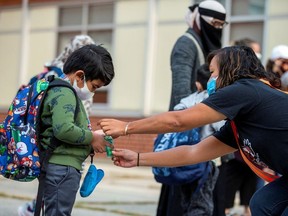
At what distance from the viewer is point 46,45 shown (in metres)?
17.7

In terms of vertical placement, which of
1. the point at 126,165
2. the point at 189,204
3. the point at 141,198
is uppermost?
the point at 126,165

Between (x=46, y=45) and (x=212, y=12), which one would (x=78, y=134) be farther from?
(x=46, y=45)

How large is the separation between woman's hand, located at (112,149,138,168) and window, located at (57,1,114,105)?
11606mm

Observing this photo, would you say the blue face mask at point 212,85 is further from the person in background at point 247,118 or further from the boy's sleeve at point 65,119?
the boy's sleeve at point 65,119

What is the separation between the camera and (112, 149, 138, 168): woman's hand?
14.6ft

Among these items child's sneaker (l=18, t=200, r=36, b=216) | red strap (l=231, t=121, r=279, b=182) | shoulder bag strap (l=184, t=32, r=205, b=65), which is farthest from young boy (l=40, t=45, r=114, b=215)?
child's sneaker (l=18, t=200, r=36, b=216)

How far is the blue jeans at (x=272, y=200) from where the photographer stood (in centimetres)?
408

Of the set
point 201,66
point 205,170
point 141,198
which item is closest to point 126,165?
point 205,170

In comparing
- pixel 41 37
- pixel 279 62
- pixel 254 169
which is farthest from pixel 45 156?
pixel 41 37

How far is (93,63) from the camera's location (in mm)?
4488

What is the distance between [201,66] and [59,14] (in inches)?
476

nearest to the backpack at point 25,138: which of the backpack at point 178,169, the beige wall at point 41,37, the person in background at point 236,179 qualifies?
A: the backpack at point 178,169

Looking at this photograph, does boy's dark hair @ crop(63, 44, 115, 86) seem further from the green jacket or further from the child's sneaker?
the child's sneaker

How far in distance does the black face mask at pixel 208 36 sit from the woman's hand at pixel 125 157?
6.31ft
